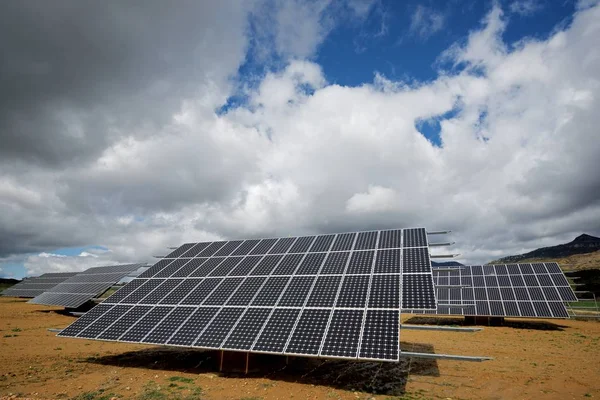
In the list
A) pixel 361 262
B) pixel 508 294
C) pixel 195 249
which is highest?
pixel 195 249

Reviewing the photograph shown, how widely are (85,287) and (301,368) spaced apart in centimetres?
3074

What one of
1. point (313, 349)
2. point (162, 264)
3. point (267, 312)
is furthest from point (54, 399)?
point (162, 264)

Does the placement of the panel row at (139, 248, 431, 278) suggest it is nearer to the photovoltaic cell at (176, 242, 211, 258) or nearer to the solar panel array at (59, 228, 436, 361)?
the solar panel array at (59, 228, 436, 361)

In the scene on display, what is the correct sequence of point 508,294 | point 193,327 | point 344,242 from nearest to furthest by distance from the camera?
1. point 193,327
2. point 344,242
3. point 508,294

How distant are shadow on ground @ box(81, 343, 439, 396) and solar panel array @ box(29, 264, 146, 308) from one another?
1700 centimetres

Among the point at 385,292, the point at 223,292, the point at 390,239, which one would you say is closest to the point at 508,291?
the point at 390,239

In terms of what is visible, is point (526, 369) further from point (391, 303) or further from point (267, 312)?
point (267, 312)

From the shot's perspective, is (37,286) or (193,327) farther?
(37,286)

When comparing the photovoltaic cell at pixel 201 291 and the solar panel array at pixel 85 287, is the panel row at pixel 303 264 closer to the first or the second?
the photovoltaic cell at pixel 201 291

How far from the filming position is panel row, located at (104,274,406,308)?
12.4 meters

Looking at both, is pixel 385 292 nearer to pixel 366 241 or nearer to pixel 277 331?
pixel 277 331

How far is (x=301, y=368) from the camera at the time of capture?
42.9 feet

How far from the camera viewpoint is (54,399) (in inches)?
396

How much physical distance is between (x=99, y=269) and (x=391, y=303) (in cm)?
4064
